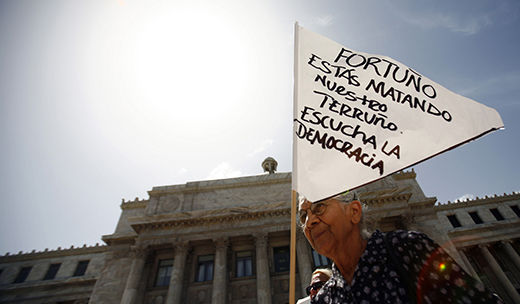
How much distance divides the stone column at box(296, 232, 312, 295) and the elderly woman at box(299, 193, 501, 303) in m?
14.8

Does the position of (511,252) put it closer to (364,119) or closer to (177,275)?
(177,275)

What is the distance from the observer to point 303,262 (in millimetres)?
15898

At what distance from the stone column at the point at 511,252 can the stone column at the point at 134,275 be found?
3126 cm

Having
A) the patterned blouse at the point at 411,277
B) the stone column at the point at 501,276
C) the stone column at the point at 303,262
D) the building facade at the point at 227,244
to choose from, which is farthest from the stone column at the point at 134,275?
the stone column at the point at 501,276

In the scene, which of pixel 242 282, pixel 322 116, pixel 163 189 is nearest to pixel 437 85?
A: pixel 322 116

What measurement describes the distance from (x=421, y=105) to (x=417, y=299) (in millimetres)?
1548

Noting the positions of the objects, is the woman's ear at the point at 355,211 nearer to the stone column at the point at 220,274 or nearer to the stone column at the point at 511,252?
the stone column at the point at 220,274

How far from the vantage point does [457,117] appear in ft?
6.26

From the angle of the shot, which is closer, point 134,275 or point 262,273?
point 262,273

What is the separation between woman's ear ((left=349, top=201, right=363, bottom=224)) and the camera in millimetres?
2031

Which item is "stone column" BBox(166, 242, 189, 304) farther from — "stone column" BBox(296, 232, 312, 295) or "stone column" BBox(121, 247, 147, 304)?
"stone column" BBox(296, 232, 312, 295)

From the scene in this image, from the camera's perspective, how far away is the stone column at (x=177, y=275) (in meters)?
15.2

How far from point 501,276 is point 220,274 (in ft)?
75.8

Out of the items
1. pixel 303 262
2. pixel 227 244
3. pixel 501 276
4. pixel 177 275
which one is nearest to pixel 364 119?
pixel 303 262
